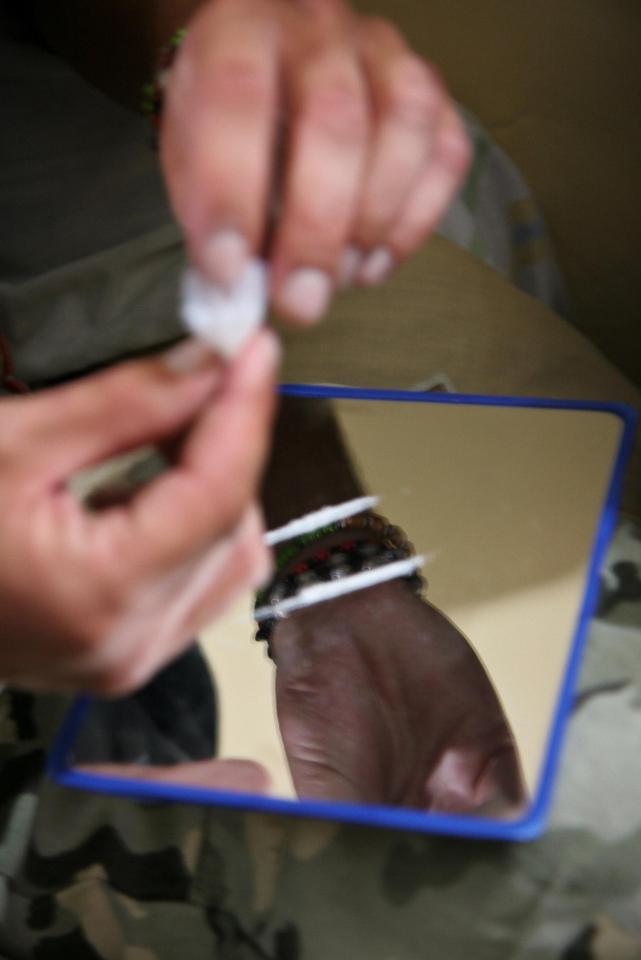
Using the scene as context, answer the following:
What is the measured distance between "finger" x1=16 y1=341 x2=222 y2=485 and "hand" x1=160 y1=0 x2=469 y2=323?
33mm

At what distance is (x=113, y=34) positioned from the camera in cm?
60

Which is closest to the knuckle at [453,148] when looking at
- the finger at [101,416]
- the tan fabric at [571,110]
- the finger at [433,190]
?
the finger at [433,190]

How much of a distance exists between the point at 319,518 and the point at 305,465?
3 cm

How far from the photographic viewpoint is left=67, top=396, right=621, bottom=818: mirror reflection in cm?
42

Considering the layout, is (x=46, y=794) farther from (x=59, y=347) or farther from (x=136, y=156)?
(x=136, y=156)

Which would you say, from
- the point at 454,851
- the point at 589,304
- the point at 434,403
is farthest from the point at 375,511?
the point at 589,304

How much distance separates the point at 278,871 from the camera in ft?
1.28

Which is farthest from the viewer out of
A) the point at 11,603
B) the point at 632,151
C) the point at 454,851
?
the point at 632,151

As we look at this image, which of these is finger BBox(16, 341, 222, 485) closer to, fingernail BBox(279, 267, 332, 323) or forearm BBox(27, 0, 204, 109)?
fingernail BBox(279, 267, 332, 323)

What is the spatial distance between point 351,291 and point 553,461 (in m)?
0.16

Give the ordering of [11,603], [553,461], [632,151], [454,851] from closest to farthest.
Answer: [11,603]
[454,851]
[553,461]
[632,151]

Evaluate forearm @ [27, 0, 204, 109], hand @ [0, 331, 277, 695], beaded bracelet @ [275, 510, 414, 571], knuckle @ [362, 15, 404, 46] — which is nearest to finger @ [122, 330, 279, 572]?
hand @ [0, 331, 277, 695]

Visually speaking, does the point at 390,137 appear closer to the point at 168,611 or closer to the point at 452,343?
the point at 168,611

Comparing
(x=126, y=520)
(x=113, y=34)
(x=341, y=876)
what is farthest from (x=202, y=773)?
(x=113, y=34)
